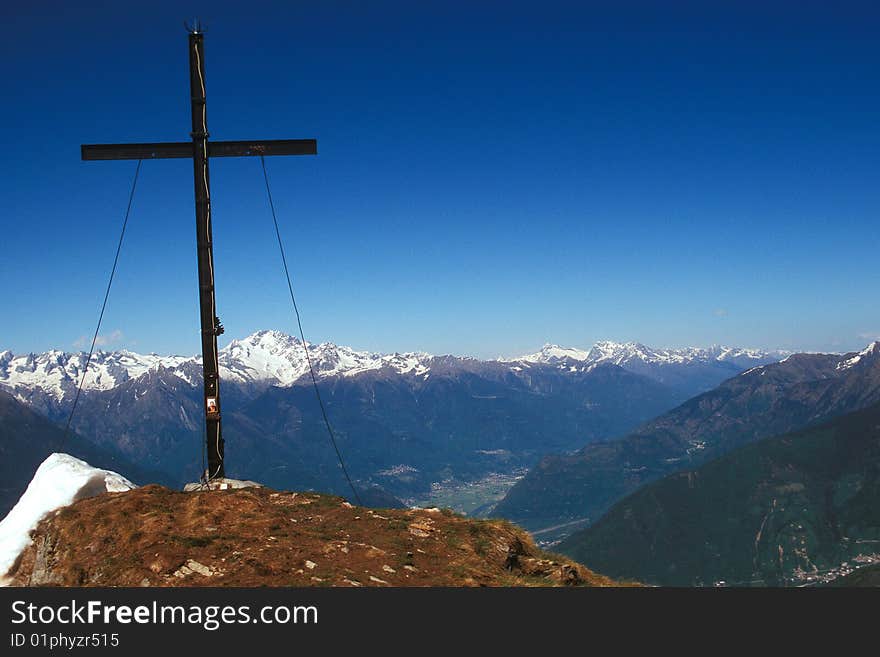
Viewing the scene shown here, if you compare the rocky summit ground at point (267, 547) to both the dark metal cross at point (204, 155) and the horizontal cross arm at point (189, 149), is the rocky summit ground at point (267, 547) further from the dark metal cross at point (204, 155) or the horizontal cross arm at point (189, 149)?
the horizontal cross arm at point (189, 149)

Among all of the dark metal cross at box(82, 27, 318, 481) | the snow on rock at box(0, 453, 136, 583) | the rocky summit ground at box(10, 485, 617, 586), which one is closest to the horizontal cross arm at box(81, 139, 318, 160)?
the dark metal cross at box(82, 27, 318, 481)

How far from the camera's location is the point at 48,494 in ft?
66.0

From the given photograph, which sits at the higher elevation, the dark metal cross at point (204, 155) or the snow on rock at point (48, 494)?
the dark metal cross at point (204, 155)

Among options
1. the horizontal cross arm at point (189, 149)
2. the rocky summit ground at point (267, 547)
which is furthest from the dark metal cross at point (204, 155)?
the rocky summit ground at point (267, 547)

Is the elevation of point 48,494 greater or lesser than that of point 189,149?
lesser

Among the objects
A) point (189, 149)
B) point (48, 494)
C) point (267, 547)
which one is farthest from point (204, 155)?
point (267, 547)

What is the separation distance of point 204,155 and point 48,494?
13.6 meters

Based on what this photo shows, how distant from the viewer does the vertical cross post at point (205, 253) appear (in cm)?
2375

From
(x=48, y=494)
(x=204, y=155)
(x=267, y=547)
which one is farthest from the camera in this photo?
(x=204, y=155)

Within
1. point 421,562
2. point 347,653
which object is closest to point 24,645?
point 347,653

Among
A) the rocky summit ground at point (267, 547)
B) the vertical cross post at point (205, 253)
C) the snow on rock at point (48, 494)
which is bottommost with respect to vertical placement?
the rocky summit ground at point (267, 547)

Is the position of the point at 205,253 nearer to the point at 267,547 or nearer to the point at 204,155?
the point at 204,155

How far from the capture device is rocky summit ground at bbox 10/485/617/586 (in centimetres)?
1493

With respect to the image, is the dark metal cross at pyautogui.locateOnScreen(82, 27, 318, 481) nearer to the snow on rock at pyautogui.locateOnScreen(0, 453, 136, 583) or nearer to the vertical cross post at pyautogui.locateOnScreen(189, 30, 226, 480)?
the vertical cross post at pyautogui.locateOnScreen(189, 30, 226, 480)
